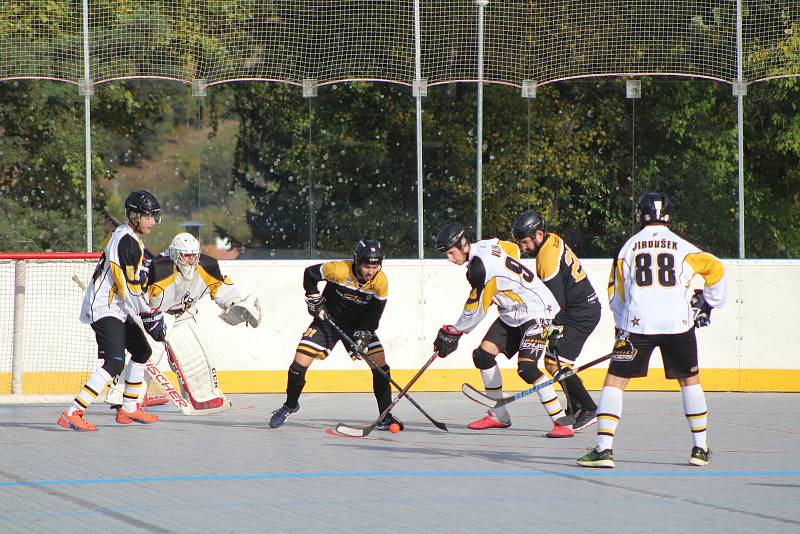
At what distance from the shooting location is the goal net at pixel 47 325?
35.5 ft

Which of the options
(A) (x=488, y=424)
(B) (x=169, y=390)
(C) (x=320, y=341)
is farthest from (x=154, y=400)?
(A) (x=488, y=424)

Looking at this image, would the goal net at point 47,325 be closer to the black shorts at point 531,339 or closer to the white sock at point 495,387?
the white sock at point 495,387

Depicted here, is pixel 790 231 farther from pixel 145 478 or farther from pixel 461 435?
pixel 145 478

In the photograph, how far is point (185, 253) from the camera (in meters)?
9.34

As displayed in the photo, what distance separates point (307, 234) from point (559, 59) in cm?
304

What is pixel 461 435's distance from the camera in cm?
859

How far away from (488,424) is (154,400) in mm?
2802

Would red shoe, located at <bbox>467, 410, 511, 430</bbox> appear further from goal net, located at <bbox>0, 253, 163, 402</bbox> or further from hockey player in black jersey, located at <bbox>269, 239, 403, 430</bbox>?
goal net, located at <bbox>0, 253, 163, 402</bbox>

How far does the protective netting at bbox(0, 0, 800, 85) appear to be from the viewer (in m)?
12.2

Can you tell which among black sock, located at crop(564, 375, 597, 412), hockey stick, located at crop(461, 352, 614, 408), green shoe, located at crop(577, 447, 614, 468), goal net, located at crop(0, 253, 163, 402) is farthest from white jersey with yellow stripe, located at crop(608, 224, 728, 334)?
goal net, located at crop(0, 253, 163, 402)

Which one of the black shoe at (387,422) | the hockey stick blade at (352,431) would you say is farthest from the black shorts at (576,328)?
the hockey stick blade at (352,431)

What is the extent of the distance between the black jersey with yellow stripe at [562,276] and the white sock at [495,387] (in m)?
0.59

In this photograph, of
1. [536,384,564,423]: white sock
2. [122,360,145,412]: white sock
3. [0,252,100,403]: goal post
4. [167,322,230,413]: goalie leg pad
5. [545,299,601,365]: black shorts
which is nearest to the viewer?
[536,384,564,423]: white sock

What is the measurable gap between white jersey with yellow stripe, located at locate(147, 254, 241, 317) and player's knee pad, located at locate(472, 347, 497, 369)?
6.33 feet
